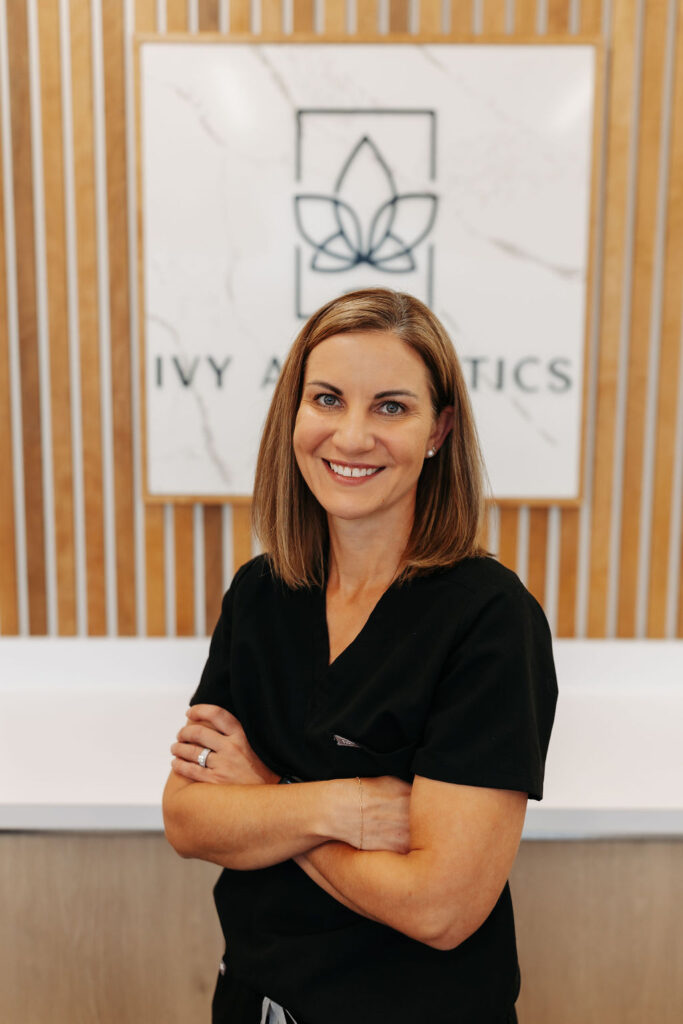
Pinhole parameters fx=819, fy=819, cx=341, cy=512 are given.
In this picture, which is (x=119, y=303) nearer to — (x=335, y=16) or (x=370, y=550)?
(x=335, y=16)

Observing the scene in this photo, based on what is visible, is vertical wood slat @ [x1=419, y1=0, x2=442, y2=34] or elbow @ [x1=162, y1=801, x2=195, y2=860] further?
vertical wood slat @ [x1=419, y1=0, x2=442, y2=34]

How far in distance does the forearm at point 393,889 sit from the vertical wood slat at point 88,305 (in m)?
1.44

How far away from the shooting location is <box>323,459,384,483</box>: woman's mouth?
1.04 meters

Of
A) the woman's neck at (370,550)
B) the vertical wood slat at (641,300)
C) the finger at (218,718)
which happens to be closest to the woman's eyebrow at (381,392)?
the woman's neck at (370,550)

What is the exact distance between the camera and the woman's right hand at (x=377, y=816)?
3.18 feet

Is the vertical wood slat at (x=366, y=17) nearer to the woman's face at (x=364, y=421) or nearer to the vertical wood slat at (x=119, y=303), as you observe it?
the vertical wood slat at (x=119, y=303)

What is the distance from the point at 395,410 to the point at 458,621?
0.28 meters

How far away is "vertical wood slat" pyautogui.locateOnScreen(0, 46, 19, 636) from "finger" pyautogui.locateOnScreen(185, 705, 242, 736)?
1.31 metres

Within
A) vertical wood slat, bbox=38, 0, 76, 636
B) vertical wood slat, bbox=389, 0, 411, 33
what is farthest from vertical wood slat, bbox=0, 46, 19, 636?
vertical wood slat, bbox=389, 0, 411, 33

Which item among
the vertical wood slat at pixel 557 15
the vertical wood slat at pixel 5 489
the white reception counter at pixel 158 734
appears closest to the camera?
A: the white reception counter at pixel 158 734

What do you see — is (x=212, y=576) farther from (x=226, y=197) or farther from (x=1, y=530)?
(x=226, y=197)

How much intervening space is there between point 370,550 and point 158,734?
106 centimetres

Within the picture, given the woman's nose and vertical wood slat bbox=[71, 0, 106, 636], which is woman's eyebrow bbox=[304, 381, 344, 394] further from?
vertical wood slat bbox=[71, 0, 106, 636]

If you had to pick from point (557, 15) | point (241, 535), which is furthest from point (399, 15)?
point (241, 535)
